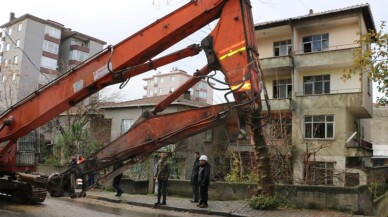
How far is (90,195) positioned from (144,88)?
110 metres

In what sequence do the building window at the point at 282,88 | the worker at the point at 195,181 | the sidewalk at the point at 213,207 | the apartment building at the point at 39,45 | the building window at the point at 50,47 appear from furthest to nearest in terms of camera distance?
1. the building window at the point at 50,47
2. the apartment building at the point at 39,45
3. the building window at the point at 282,88
4. the worker at the point at 195,181
5. the sidewalk at the point at 213,207

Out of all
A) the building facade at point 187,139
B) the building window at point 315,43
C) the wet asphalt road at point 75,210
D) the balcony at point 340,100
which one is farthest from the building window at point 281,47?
the wet asphalt road at point 75,210

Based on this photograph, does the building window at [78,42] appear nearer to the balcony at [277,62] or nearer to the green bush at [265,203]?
the balcony at [277,62]

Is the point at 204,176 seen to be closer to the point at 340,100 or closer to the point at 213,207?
the point at 213,207

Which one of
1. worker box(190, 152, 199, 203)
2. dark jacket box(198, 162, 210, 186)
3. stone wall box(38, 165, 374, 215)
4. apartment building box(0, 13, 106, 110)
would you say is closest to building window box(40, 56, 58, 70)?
apartment building box(0, 13, 106, 110)

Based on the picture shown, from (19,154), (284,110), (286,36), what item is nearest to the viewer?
(19,154)

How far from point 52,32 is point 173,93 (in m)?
64.3

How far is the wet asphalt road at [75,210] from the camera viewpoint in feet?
36.7

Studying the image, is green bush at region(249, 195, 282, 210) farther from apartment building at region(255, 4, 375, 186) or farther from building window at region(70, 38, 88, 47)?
building window at region(70, 38, 88, 47)

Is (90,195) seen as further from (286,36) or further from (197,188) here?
(286,36)

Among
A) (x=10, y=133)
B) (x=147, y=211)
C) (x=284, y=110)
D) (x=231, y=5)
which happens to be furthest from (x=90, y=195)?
(x=284, y=110)

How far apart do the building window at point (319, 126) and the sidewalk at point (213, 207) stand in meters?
15.1

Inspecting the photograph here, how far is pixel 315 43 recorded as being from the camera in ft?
100

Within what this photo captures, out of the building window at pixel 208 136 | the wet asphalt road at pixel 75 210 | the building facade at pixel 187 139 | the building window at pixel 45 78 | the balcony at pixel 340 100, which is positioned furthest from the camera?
the building window at pixel 45 78
